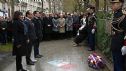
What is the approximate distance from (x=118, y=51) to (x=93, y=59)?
427 cm

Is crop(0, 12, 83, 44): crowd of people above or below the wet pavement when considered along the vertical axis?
above

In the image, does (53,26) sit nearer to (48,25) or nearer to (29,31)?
(48,25)

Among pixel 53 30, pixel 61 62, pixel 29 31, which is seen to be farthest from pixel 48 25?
pixel 29 31

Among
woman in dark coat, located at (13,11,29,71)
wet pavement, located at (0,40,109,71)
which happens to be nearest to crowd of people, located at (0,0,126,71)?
woman in dark coat, located at (13,11,29,71)

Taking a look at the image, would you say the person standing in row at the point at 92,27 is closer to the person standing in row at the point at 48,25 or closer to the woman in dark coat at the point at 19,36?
the woman in dark coat at the point at 19,36

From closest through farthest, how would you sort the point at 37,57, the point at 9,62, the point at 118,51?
1. the point at 118,51
2. the point at 9,62
3. the point at 37,57

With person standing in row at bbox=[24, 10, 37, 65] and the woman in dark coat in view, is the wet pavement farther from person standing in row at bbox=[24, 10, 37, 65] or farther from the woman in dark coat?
the woman in dark coat

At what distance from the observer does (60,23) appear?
24281 mm

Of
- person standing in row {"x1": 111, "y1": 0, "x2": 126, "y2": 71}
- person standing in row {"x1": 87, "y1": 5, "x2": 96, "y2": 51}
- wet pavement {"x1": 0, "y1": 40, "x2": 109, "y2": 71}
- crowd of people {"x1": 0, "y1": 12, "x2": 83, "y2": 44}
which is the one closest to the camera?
person standing in row {"x1": 111, "y1": 0, "x2": 126, "y2": 71}

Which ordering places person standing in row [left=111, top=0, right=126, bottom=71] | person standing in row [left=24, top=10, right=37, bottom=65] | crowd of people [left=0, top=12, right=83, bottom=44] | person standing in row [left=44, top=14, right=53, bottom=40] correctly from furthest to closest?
person standing in row [left=44, top=14, right=53, bottom=40]
crowd of people [left=0, top=12, right=83, bottom=44]
person standing in row [left=24, top=10, right=37, bottom=65]
person standing in row [left=111, top=0, right=126, bottom=71]

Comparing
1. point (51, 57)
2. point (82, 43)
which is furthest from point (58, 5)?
point (51, 57)

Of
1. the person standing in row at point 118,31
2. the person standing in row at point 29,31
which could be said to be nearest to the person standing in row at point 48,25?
the person standing in row at point 29,31

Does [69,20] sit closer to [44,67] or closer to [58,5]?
[44,67]

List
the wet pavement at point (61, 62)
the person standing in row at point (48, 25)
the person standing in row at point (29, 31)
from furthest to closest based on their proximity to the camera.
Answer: the person standing in row at point (48, 25)
the person standing in row at point (29, 31)
the wet pavement at point (61, 62)
